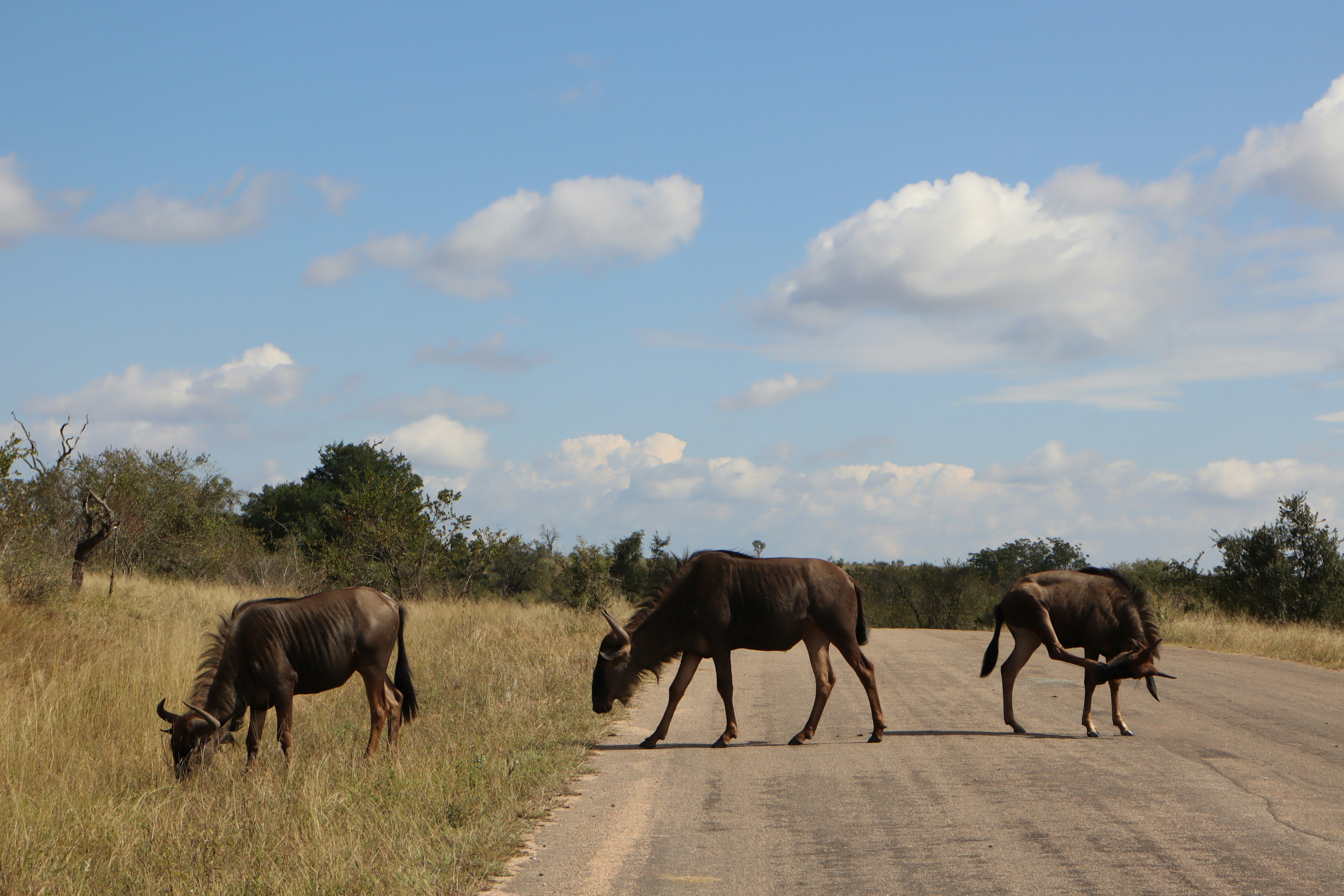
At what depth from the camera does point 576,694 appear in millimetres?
12766

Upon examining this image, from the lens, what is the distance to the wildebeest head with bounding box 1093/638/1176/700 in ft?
33.9

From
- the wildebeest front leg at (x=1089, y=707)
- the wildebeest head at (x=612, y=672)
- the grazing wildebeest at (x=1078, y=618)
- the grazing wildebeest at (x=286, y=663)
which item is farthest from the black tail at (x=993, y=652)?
the grazing wildebeest at (x=286, y=663)

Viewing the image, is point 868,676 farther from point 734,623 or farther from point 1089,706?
point 1089,706

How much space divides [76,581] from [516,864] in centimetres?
1806

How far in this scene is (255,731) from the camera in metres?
8.95

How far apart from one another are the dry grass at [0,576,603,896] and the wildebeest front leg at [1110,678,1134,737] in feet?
17.2

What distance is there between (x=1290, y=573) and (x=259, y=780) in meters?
30.5

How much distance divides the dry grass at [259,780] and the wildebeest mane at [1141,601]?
581 centimetres

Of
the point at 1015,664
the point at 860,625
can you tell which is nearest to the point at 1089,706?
the point at 1015,664

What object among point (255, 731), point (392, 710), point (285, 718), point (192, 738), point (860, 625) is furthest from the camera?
point (860, 625)

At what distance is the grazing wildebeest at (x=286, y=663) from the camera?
8.62 m

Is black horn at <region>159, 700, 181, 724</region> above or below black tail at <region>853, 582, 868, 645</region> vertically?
below

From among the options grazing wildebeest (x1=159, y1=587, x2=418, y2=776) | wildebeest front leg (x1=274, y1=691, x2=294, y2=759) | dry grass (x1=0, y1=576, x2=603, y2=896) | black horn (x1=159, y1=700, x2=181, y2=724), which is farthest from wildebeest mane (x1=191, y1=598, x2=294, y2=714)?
dry grass (x1=0, y1=576, x2=603, y2=896)

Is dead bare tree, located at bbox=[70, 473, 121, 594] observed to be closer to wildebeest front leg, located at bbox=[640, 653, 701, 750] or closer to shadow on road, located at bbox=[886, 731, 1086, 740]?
wildebeest front leg, located at bbox=[640, 653, 701, 750]
